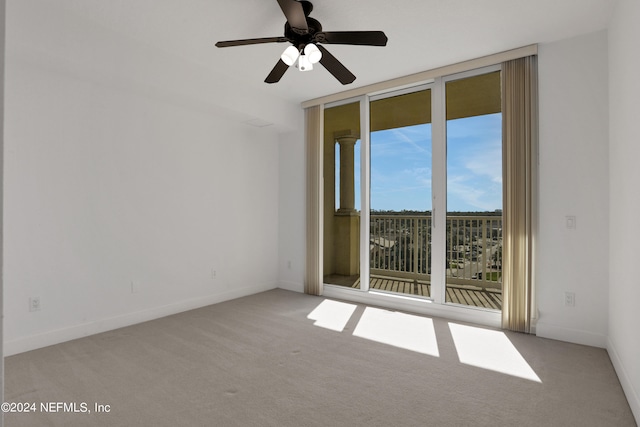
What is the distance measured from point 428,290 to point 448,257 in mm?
658

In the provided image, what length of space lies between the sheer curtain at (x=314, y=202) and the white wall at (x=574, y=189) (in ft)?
8.38

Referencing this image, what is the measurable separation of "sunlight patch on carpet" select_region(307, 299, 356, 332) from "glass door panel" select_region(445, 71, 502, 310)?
3.84 feet

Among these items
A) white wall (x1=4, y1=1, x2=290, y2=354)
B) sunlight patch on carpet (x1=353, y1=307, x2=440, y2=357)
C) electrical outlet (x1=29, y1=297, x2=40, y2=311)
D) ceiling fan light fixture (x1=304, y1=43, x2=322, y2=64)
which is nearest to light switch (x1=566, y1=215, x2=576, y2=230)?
sunlight patch on carpet (x1=353, y1=307, x2=440, y2=357)

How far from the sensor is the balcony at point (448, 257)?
3771 mm

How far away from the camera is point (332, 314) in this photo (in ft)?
12.4

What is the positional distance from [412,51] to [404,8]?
2.39 feet

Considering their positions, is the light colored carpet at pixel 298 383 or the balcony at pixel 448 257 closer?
the light colored carpet at pixel 298 383

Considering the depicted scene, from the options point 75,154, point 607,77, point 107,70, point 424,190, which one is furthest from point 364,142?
point 75,154

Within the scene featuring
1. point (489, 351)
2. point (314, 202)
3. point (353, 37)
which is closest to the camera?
point (353, 37)

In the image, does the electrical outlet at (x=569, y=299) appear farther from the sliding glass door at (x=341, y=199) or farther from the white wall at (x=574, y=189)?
the sliding glass door at (x=341, y=199)

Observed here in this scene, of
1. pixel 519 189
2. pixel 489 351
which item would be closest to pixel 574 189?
pixel 519 189

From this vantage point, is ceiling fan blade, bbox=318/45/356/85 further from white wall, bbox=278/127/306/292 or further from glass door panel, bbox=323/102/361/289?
white wall, bbox=278/127/306/292

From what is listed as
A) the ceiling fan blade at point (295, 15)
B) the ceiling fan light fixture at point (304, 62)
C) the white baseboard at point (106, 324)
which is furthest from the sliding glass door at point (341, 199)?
the ceiling fan blade at point (295, 15)

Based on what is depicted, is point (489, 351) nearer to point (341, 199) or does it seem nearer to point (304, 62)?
point (341, 199)
